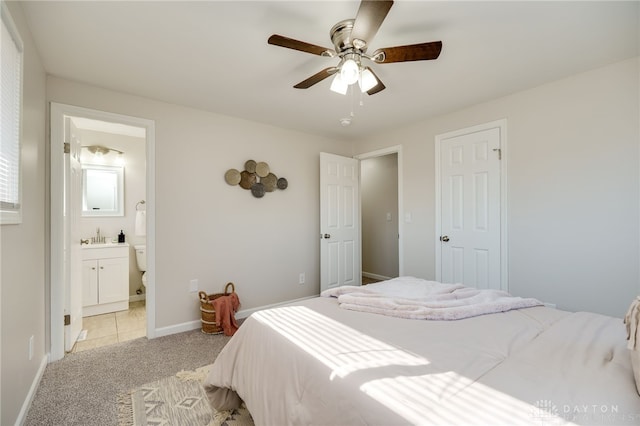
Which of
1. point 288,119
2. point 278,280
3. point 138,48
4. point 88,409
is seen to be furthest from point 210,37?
point 278,280

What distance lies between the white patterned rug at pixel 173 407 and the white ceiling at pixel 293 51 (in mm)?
2372

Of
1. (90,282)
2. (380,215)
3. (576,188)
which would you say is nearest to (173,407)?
(90,282)

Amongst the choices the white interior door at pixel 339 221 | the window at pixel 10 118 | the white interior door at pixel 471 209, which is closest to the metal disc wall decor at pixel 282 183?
the white interior door at pixel 339 221

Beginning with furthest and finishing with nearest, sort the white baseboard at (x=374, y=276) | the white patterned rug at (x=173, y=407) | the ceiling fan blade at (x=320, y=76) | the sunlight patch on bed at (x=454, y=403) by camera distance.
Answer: the white baseboard at (x=374, y=276), the ceiling fan blade at (x=320, y=76), the white patterned rug at (x=173, y=407), the sunlight patch on bed at (x=454, y=403)

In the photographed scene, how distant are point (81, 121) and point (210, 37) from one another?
3055 millimetres

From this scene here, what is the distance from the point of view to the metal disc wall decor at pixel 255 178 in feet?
10.9

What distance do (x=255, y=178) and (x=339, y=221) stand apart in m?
1.35

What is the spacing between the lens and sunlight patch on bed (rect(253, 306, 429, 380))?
41.4 inches

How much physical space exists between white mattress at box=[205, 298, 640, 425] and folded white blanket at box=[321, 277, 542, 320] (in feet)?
0.19

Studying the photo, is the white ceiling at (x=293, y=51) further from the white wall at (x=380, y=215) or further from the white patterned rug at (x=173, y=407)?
the white wall at (x=380, y=215)

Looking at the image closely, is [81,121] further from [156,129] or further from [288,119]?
[288,119]

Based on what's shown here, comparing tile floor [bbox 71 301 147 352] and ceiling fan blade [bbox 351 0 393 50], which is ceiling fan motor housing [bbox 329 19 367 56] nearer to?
ceiling fan blade [bbox 351 0 393 50]

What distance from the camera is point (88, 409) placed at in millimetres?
1768

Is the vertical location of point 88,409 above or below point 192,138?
below
